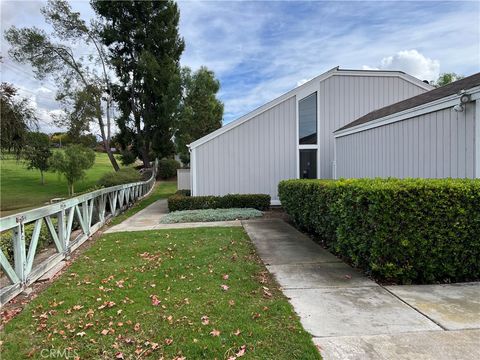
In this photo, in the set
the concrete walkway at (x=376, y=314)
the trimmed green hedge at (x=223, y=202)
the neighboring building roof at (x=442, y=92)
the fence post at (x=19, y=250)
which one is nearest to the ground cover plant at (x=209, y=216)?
the trimmed green hedge at (x=223, y=202)

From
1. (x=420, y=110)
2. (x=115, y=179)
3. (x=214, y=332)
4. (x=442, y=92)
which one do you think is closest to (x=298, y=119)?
(x=442, y=92)

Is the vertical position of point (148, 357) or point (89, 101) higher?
point (89, 101)

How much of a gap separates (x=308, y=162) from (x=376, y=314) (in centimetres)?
952

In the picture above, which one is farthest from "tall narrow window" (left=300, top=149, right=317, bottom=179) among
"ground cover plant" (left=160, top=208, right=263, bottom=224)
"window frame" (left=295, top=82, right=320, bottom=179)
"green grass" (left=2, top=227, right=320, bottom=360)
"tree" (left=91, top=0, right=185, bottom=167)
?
"tree" (left=91, top=0, right=185, bottom=167)

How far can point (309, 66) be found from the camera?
15.0 metres

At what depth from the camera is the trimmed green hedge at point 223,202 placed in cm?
1164

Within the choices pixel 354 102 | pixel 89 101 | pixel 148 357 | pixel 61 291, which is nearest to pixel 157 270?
pixel 61 291

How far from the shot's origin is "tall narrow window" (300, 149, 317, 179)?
1250 cm

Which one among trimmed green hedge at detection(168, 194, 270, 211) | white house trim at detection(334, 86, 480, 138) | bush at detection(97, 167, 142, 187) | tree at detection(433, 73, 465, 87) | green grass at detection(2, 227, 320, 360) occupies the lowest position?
green grass at detection(2, 227, 320, 360)

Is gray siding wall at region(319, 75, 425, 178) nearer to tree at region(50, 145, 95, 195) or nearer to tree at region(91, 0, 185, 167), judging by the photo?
tree at region(91, 0, 185, 167)

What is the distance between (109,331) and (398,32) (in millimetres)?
12474

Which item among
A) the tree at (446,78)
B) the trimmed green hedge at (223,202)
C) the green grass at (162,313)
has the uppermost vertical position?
the tree at (446,78)

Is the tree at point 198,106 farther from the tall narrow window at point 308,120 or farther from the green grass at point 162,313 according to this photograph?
the green grass at point 162,313

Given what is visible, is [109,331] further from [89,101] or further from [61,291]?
[89,101]
